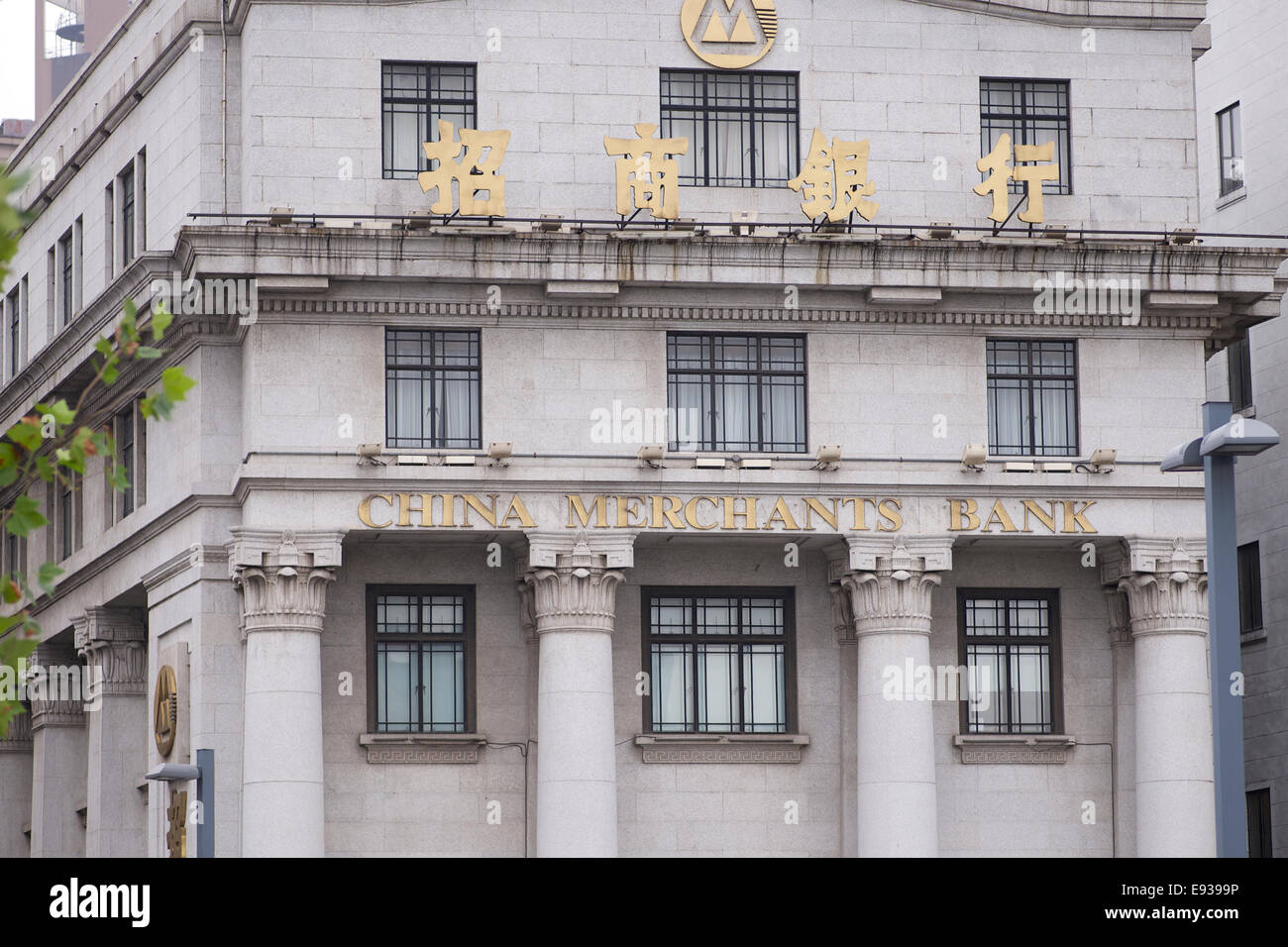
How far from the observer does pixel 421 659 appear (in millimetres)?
48000

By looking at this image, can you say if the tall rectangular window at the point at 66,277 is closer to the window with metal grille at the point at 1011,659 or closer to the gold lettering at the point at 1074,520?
the window with metal grille at the point at 1011,659

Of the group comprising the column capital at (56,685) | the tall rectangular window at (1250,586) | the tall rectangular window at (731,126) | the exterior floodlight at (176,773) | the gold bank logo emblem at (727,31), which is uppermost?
the gold bank logo emblem at (727,31)

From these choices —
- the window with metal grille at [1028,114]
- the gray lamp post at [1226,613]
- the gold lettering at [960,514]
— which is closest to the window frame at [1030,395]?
the gold lettering at [960,514]

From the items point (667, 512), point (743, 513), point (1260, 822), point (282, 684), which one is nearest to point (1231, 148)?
point (1260, 822)

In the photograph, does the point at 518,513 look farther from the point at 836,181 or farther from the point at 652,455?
the point at 836,181

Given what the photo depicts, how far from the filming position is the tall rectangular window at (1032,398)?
48781 millimetres

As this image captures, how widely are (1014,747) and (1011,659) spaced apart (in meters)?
1.84

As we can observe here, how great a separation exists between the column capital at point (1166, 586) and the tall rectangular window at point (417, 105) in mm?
15497

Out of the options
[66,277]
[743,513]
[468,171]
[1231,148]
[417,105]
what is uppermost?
[1231,148]

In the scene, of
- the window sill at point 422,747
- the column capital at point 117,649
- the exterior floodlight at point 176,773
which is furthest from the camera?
the column capital at point 117,649

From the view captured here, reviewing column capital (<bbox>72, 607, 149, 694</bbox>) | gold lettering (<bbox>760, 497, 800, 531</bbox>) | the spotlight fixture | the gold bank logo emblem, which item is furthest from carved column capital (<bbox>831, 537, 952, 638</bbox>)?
column capital (<bbox>72, 607, 149, 694</bbox>)

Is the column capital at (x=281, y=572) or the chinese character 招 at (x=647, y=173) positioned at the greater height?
the chinese character 招 at (x=647, y=173)

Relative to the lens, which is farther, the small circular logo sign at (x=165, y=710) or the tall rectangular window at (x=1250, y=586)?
the tall rectangular window at (x=1250, y=586)

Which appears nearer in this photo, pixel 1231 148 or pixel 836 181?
pixel 836 181
